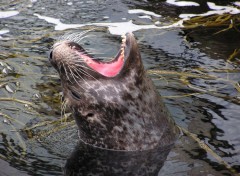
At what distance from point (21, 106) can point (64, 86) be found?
50.4 inches

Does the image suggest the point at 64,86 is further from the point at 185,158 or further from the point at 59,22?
the point at 59,22

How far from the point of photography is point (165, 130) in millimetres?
6289

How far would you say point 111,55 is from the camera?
28.5 ft

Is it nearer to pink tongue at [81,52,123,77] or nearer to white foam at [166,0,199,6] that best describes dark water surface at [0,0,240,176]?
white foam at [166,0,199,6]

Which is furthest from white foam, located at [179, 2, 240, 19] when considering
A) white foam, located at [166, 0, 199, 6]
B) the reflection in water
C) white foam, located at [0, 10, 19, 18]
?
the reflection in water

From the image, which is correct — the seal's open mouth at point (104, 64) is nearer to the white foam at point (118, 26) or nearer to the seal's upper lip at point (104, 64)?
the seal's upper lip at point (104, 64)

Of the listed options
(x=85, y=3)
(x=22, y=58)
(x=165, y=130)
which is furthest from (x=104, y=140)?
(x=85, y=3)

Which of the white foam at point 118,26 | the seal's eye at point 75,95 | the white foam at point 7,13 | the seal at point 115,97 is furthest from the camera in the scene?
the white foam at point 7,13

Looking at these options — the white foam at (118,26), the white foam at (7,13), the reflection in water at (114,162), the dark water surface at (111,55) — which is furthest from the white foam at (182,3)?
the reflection in water at (114,162)

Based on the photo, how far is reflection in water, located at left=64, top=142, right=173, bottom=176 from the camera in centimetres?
599

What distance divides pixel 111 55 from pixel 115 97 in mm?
2718

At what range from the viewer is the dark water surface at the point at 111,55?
6.20m

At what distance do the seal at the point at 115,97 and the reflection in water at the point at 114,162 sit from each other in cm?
7

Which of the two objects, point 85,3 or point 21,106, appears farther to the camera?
point 85,3
